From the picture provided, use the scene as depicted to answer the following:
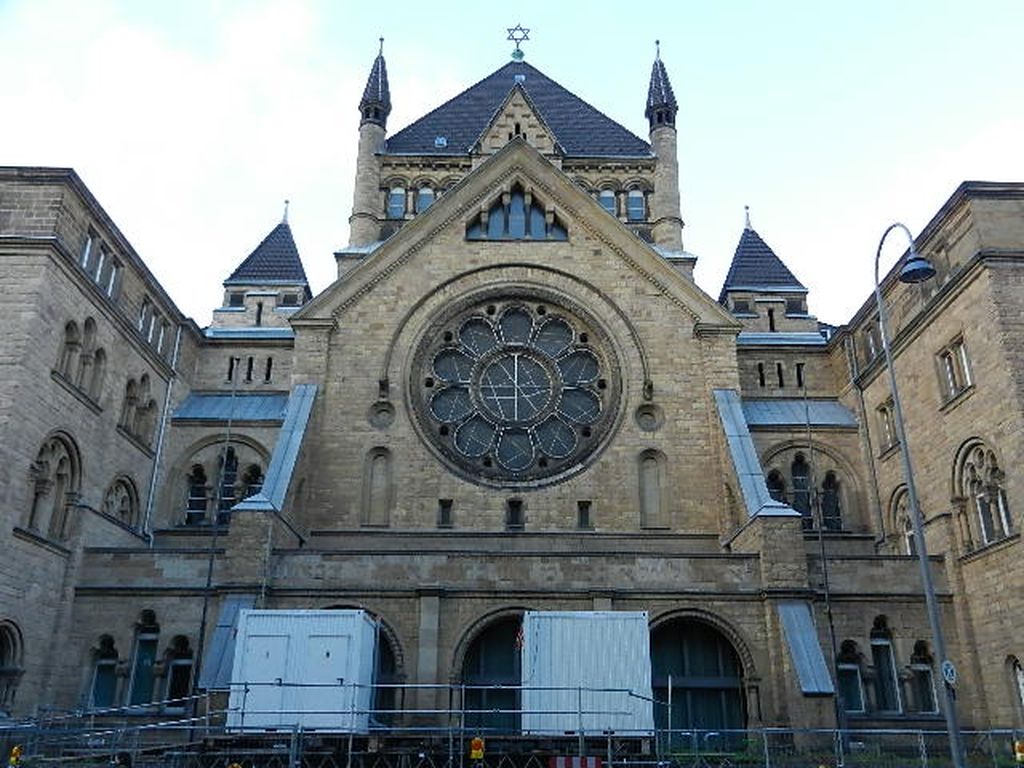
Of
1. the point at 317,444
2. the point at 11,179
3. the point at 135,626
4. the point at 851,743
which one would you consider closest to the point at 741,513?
the point at 851,743

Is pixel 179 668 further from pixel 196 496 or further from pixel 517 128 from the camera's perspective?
pixel 517 128

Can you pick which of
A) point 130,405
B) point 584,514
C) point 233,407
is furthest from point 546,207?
point 130,405

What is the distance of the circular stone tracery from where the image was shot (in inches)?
1113

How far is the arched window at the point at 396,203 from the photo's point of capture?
131 ft

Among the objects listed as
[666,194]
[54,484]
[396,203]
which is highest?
[666,194]

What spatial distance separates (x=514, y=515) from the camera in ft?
89.9

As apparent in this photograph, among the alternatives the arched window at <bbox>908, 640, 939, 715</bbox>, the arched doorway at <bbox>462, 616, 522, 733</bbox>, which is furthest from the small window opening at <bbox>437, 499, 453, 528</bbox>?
the arched window at <bbox>908, 640, 939, 715</bbox>

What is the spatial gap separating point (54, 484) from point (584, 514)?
1430cm

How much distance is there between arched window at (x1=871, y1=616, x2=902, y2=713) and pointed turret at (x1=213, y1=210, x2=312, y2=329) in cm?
2551

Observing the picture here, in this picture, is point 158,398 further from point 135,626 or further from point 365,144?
point 365,144

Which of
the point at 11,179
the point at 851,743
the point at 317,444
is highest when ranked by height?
the point at 11,179

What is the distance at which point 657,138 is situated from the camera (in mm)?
Result: 41719

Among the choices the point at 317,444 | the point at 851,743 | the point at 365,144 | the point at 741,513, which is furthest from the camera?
the point at 365,144

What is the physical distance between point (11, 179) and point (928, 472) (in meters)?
25.8
